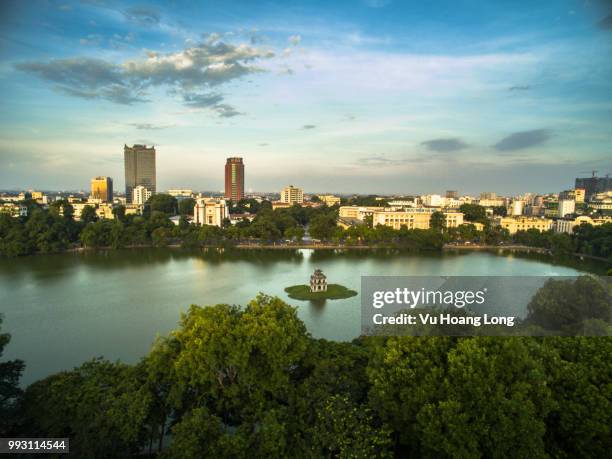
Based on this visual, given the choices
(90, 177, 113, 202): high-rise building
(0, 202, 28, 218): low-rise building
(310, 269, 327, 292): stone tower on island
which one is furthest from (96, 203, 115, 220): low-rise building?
(90, 177, 113, 202): high-rise building

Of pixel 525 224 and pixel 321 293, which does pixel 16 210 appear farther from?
pixel 525 224

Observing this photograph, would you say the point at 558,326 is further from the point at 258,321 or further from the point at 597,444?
the point at 258,321

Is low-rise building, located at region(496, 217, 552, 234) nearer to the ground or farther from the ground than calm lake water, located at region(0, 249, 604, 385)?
farther from the ground

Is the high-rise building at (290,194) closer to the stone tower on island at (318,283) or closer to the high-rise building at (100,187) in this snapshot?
the high-rise building at (100,187)

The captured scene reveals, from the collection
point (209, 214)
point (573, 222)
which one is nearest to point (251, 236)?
point (209, 214)

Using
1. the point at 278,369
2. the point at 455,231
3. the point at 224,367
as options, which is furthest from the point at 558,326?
the point at 455,231

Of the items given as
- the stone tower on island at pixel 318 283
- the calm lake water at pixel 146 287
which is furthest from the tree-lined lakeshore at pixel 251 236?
the stone tower on island at pixel 318 283

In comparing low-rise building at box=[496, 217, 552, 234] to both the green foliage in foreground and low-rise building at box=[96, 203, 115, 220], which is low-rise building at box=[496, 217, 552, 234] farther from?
low-rise building at box=[96, 203, 115, 220]
